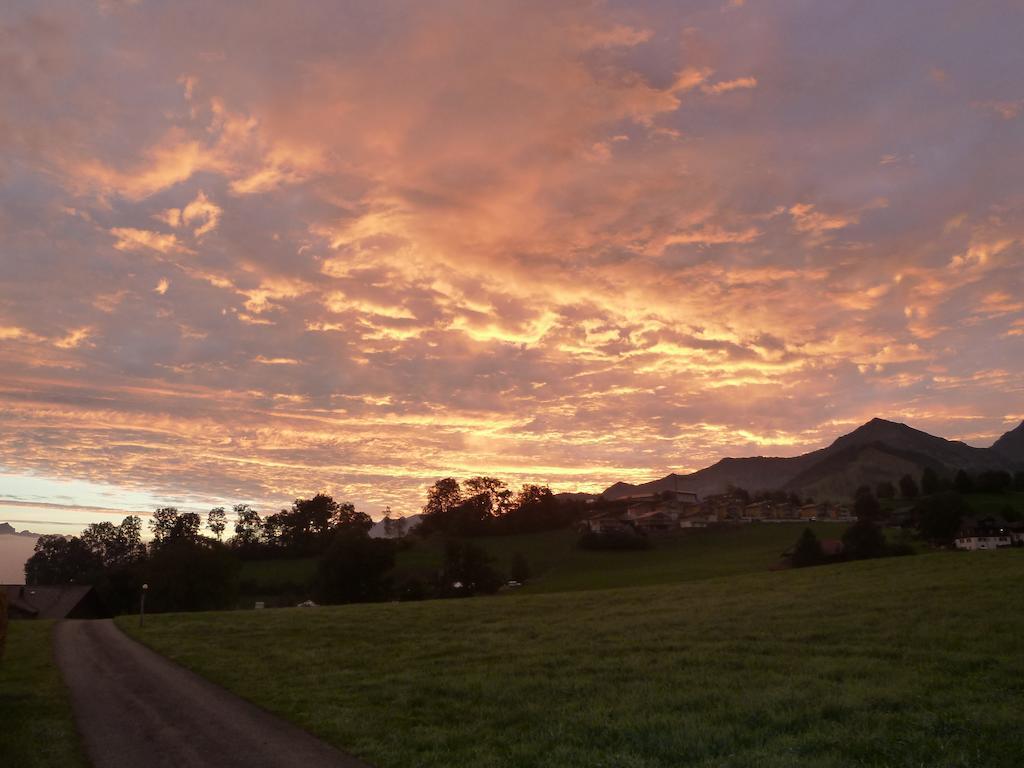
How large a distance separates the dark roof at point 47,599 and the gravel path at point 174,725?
284ft

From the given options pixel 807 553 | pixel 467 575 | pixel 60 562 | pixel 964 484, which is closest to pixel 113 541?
pixel 60 562

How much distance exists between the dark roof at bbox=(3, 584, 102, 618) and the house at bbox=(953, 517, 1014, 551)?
468ft

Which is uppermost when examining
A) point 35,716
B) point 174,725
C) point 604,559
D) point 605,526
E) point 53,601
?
point 605,526

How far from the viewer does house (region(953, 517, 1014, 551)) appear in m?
112

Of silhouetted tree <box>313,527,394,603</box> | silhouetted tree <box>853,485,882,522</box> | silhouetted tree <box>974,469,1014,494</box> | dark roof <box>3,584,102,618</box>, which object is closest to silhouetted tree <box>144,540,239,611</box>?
dark roof <box>3,584,102,618</box>

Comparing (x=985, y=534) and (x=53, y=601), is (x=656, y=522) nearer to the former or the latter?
(x=985, y=534)

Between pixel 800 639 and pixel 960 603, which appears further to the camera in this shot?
pixel 960 603

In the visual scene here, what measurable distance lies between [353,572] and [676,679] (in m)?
93.4

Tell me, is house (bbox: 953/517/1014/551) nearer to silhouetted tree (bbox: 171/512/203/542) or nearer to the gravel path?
the gravel path

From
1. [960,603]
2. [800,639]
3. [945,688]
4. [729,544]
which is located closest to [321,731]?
[945,688]

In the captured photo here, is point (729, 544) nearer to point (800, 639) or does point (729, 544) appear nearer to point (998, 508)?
point (998, 508)

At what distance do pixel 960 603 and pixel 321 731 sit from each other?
30725mm

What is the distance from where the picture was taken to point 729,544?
441 feet

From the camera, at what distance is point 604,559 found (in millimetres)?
129500
